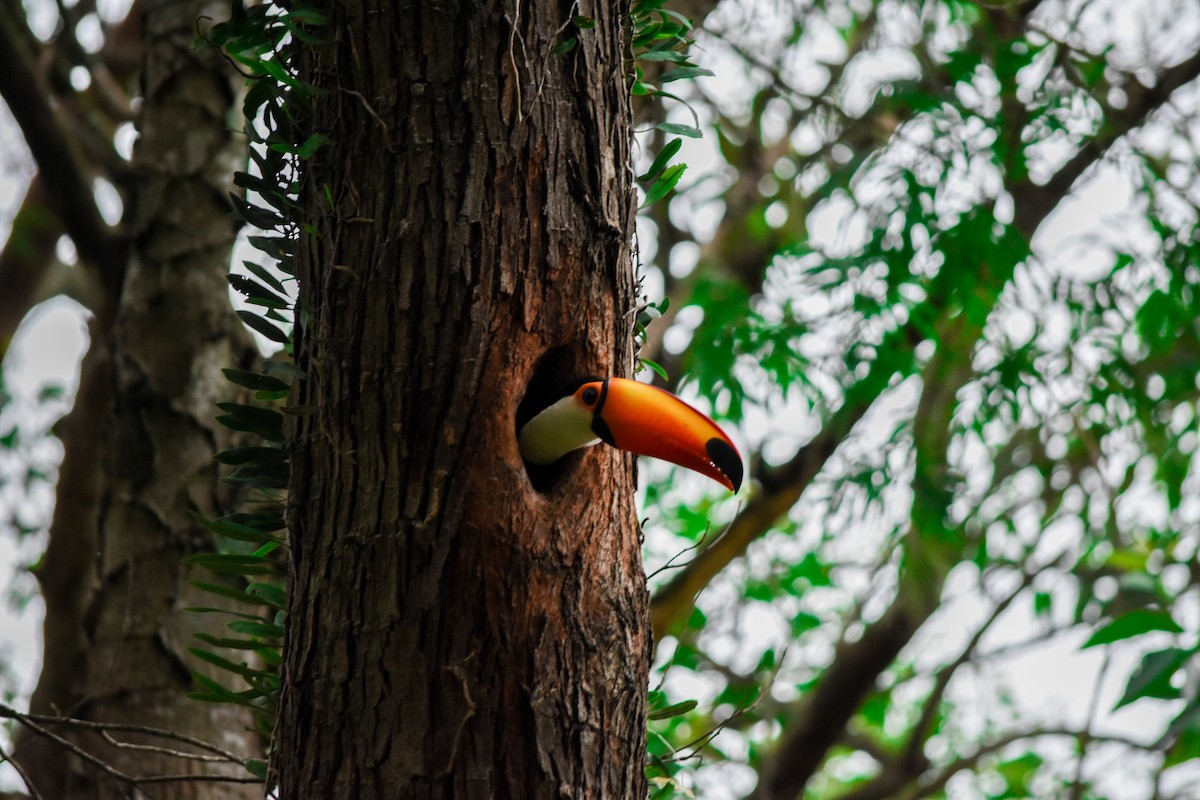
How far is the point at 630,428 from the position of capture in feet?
5.97

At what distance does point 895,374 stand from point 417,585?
3.18 meters

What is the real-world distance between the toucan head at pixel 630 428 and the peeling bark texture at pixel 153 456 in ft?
4.81

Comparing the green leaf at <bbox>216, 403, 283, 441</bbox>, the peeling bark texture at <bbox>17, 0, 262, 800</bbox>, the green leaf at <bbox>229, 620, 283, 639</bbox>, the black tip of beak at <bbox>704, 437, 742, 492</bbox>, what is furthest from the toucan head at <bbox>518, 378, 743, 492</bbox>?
the peeling bark texture at <bbox>17, 0, 262, 800</bbox>

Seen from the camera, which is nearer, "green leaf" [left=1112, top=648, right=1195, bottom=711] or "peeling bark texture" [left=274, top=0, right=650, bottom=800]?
"peeling bark texture" [left=274, top=0, right=650, bottom=800]

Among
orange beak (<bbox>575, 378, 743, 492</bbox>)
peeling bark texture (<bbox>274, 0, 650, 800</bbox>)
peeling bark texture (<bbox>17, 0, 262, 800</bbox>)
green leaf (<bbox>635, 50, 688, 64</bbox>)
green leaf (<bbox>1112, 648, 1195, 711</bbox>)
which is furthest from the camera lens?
peeling bark texture (<bbox>17, 0, 262, 800</bbox>)

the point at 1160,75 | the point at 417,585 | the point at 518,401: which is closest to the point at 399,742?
the point at 417,585

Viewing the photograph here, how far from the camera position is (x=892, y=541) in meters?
5.18

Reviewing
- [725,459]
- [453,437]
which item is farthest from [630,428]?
[453,437]

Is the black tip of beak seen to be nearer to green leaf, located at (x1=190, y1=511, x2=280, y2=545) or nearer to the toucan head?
the toucan head

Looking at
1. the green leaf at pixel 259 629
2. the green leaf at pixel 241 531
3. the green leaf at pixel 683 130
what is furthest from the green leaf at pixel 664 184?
the green leaf at pixel 259 629

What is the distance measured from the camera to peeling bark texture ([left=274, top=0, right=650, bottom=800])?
1656 mm

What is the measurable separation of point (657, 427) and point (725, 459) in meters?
0.14

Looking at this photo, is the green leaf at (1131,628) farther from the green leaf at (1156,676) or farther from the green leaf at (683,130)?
the green leaf at (683,130)

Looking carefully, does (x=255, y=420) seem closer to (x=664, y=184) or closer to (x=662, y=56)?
(x=664, y=184)
